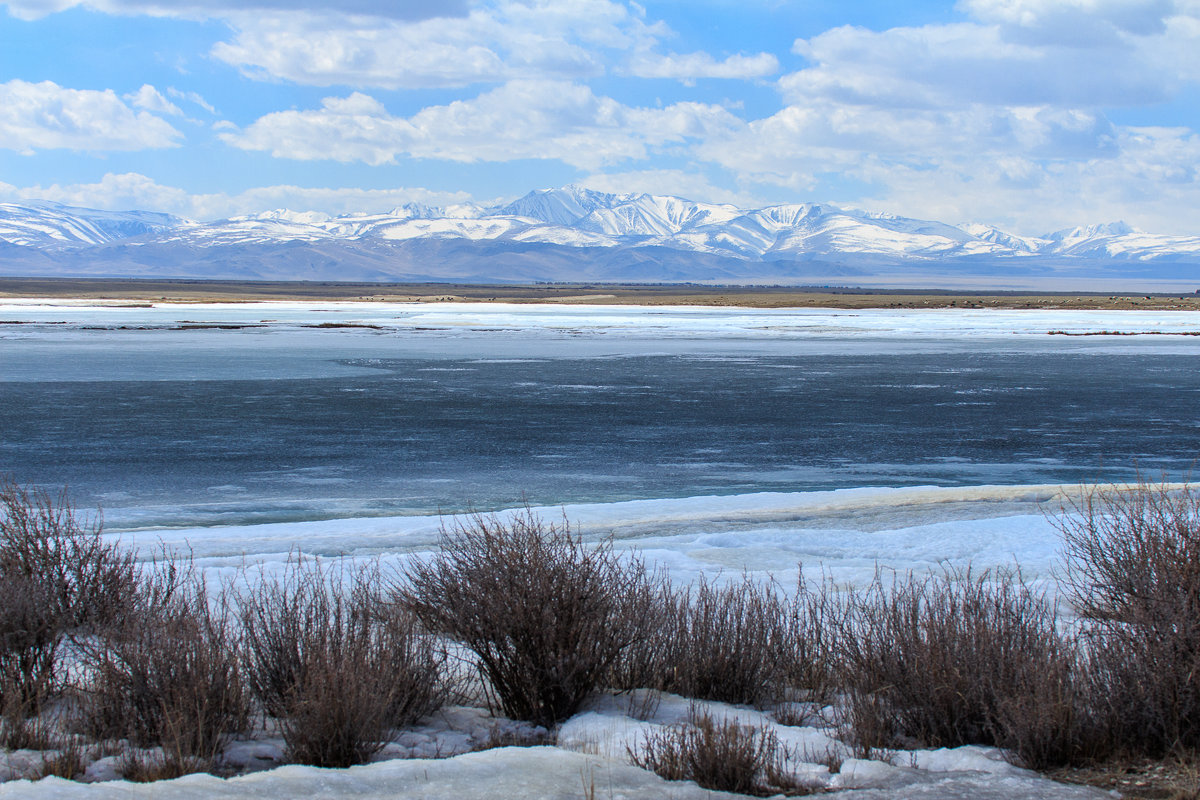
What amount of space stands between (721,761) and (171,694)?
2.64 metres

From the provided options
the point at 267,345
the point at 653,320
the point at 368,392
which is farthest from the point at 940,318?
the point at 368,392

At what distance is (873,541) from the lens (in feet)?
34.1

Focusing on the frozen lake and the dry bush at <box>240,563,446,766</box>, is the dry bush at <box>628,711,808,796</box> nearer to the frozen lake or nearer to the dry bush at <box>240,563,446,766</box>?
the dry bush at <box>240,563,446,766</box>

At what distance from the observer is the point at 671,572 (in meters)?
9.07

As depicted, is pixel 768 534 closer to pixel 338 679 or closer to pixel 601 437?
pixel 338 679

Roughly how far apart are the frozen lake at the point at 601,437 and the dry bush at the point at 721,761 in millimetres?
4245

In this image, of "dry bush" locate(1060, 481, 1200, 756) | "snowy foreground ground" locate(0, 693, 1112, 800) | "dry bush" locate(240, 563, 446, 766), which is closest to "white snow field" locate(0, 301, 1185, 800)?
"snowy foreground ground" locate(0, 693, 1112, 800)

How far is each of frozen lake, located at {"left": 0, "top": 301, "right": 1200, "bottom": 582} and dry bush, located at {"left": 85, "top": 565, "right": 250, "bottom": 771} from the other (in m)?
4.41

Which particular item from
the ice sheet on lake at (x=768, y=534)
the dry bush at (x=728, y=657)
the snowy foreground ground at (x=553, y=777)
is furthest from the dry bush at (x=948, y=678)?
the ice sheet on lake at (x=768, y=534)

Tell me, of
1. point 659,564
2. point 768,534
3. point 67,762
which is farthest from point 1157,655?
point 768,534

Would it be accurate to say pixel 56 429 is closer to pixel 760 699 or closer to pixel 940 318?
pixel 760 699

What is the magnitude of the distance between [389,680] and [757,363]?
92.1ft

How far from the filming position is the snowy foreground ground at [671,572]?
4801mm

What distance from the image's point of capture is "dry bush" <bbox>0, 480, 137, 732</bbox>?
5.60 m
